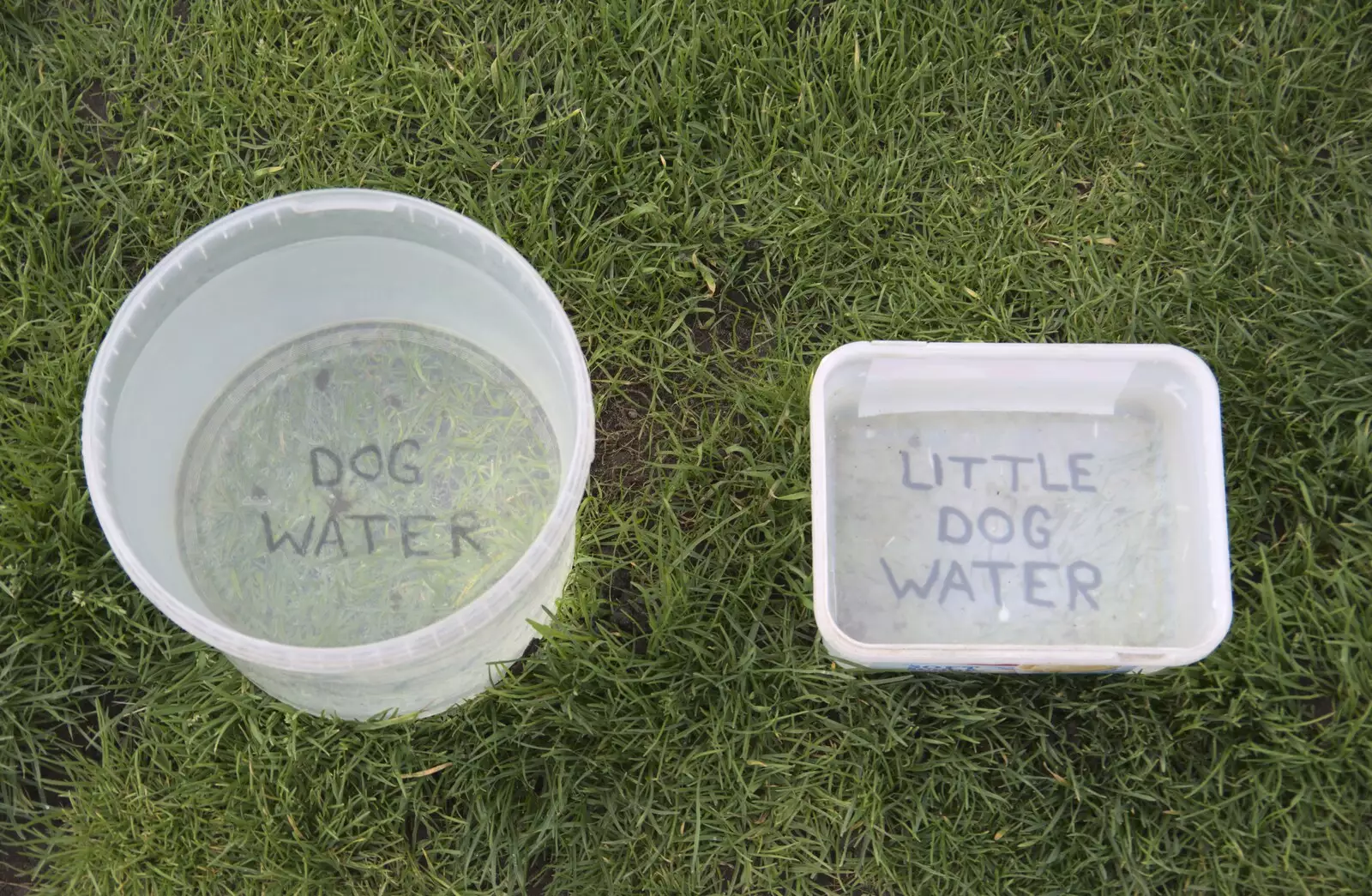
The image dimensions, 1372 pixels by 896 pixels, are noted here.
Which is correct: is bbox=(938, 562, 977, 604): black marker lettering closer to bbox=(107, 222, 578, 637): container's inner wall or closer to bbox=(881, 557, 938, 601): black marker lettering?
bbox=(881, 557, 938, 601): black marker lettering

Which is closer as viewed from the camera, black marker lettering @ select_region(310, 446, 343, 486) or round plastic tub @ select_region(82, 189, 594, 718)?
round plastic tub @ select_region(82, 189, 594, 718)

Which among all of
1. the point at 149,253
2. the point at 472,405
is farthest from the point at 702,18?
the point at 149,253

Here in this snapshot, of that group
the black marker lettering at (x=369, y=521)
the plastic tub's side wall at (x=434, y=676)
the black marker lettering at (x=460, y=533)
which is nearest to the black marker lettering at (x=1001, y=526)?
the plastic tub's side wall at (x=434, y=676)

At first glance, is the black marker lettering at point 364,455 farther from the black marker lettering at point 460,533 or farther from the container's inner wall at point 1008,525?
the container's inner wall at point 1008,525

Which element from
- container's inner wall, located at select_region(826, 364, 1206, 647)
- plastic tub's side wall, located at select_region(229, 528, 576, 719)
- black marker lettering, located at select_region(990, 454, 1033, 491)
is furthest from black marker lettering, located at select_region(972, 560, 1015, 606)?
plastic tub's side wall, located at select_region(229, 528, 576, 719)

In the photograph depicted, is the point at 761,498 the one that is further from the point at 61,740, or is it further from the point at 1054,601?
the point at 61,740

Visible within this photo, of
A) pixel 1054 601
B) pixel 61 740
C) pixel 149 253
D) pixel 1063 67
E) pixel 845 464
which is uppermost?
pixel 1063 67

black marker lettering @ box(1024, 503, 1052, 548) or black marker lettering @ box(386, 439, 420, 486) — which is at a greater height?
black marker lettering @ box(386, 439, 420, 486)

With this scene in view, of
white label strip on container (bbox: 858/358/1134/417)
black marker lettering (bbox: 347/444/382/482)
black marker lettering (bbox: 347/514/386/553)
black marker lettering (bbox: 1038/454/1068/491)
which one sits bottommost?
black marker lettering (bbox: 347/514/386/553)
